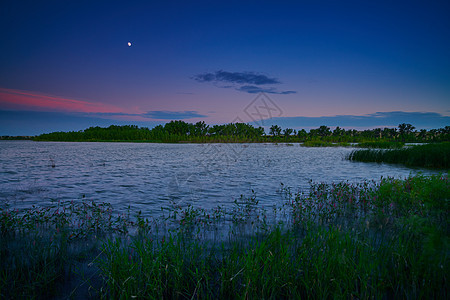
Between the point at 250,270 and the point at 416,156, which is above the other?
the point at 416,156

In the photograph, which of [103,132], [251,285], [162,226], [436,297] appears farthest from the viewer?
[103,132]

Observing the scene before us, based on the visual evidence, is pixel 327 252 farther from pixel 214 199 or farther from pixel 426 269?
pixel 214 199

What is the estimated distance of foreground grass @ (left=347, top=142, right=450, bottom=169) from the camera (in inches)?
1087

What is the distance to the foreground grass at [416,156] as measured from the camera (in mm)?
27609

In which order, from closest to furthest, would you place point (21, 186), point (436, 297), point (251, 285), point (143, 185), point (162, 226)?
1. point (436, 297)
2. point (251, 285)
3. point (162, 226)
4. point (21, 186)
5. point (143, 185)

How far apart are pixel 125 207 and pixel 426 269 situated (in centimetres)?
1241

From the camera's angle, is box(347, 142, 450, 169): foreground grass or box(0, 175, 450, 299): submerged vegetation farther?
box(347, 142, 450, 169): foreground grass

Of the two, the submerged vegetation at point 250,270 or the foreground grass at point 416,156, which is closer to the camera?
the submerged vegetation at point 250,270

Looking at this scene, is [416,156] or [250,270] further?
[416,156]

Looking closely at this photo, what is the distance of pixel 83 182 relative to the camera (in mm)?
19484

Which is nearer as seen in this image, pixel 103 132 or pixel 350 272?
pixel 350 272

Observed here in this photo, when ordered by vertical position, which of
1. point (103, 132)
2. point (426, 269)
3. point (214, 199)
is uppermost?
point (103, 132)

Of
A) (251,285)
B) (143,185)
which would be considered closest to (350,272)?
(251,285)

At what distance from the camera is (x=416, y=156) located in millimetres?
30844
